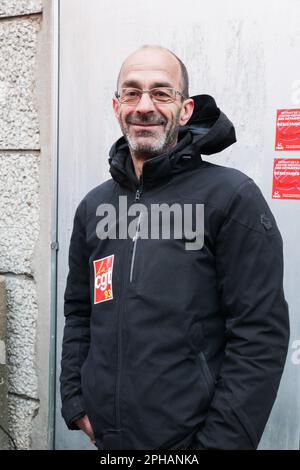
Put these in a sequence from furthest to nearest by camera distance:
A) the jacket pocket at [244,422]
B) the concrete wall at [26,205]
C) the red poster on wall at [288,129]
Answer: the concrete wall at [26,205], the red poster on wall at [288,129], the jacket pocket at [244,422]

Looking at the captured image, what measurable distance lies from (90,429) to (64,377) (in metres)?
0.23

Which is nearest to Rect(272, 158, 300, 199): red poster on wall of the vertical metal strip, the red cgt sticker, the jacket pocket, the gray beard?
the gray beard

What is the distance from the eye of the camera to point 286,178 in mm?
2287

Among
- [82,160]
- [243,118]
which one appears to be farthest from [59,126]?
[243,118]

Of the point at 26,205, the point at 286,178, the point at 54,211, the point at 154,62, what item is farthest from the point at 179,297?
the point at 26,205

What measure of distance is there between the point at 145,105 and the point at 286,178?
876mm

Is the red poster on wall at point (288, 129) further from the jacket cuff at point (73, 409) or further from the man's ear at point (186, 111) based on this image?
the jacket cuff at point (73, 409)

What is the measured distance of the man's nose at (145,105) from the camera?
1.70 metres

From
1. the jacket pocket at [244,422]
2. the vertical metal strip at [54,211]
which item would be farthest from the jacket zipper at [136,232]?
the vertical metal strip at [54,211]

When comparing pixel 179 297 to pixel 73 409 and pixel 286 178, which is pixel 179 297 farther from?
pixel 286 178

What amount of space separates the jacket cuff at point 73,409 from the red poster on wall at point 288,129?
1.38 m

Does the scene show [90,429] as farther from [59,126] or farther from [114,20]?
[114,20]

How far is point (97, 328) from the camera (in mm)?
1791

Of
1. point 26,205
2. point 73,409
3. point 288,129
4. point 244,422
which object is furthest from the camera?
point 26,205
